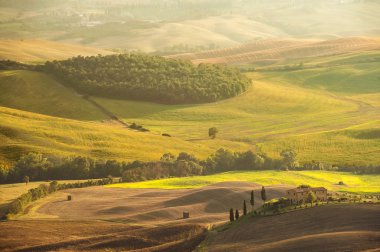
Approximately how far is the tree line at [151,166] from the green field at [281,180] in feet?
14.6

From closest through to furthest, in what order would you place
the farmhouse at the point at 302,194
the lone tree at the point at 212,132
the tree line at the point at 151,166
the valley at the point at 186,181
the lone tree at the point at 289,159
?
1. the valley at the point at 186,181
2. the farmhouse at the point at 302,194
3. the tree line at the point at 151,166
4. the lone tree at the point at 289,159
5. the lone tree at the point at 212,132

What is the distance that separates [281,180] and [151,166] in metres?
22.9

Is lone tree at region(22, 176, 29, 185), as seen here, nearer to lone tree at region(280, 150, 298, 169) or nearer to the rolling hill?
lone tree at region(280, 150, 298, 169)

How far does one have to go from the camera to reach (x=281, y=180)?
136m

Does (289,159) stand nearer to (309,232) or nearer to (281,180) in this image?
(281,180)

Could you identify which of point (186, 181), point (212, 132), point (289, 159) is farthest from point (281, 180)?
point (212, 132)

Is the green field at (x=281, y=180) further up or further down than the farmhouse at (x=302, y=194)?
further up

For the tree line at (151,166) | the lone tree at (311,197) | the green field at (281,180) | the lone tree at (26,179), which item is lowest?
the lone tree at (311,197)

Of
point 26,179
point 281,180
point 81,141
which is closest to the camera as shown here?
point 281,180

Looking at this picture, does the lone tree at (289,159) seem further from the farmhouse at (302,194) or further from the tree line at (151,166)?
the farmhouse at (302,194)

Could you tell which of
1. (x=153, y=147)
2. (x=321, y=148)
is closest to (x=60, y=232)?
(x=153, y=147)

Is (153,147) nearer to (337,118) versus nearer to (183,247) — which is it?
(337,118)

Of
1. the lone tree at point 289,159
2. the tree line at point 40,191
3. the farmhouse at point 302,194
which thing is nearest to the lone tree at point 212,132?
the lone tree at point 289,159

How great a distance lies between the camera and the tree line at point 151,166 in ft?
470
